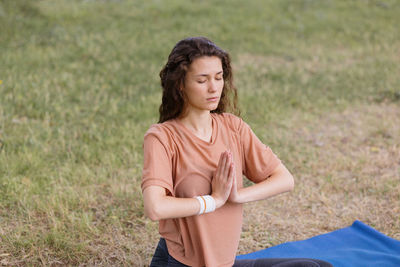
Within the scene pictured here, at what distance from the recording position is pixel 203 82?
239 cm

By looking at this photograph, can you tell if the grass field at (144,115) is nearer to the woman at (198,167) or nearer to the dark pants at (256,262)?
the dark pants at (256,262)

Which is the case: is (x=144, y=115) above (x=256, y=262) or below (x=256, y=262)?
above

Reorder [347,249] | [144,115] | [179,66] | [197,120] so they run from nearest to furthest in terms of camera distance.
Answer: [179,66] → [197,120] → [347,249] → [144,115]

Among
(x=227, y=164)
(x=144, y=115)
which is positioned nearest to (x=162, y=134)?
(x=227, y=164)

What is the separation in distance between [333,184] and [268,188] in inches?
99.1

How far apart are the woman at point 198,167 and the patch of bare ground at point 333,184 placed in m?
1.47

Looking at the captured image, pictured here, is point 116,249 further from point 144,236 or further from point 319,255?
point 319,255

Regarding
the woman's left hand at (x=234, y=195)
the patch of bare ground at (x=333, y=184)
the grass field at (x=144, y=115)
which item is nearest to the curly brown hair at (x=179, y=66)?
the woman's left hand at (x=234, y=195)

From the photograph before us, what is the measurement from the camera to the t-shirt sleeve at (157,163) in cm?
229

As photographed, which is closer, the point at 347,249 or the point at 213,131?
the point at 213,131

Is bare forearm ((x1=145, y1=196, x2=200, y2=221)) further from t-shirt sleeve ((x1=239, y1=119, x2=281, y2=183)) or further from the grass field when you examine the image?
the grass field

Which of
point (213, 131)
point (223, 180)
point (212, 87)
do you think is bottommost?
point (223, 180)

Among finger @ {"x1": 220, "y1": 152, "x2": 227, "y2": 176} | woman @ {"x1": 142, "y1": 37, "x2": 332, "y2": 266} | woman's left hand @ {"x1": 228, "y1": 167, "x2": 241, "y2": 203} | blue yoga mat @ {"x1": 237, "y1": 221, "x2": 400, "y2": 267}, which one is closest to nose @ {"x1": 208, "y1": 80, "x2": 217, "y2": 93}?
woman @ {"x1": 142, "y1": 37, "x2": 332, "y2": 266}

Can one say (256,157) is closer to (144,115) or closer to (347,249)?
(347,249)
